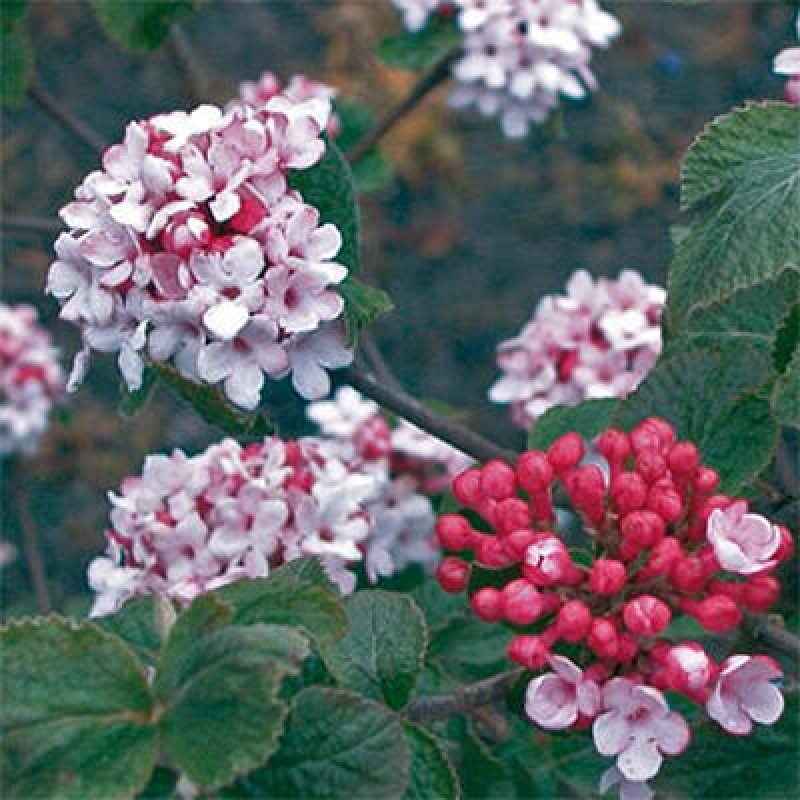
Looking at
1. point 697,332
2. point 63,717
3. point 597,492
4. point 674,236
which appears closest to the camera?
point 63,717

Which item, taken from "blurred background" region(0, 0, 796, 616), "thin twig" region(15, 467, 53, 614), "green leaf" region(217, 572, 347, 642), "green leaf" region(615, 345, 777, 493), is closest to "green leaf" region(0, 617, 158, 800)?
"green leaf" region(217, 572, 347, 642)

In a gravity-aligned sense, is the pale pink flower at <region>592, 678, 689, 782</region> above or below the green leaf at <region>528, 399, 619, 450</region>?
above

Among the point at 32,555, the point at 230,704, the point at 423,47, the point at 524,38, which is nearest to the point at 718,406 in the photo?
the point at 230,704

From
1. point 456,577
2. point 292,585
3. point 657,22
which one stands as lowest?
point 657,22

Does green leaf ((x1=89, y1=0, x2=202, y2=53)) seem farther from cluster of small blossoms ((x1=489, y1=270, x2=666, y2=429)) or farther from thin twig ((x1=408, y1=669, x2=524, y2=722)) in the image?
thin twig ((x1=408, y1=669, x2=524, y2=722))

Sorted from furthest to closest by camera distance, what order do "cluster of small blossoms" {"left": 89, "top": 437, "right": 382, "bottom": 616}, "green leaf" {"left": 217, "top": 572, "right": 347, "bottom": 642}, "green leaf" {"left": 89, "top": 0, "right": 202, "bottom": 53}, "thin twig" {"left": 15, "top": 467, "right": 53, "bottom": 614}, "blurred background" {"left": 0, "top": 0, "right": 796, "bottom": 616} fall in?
"blurred background" {"left": 0, "top": 0, "right": 796, "bottom": 616} < "thin twig" {"left": 15, "top": 467, "right": 53, "bottom": 614} < "green leaf" {"left": 89, "top": 0, "right": 202, "bottom": 53} < "cluster of small blossoms" {"left": 89, "top": 437, "right": 382, "bottom": 616} < "green leaf" {"left": 217, "top": 572, "right": 347, "bottom": 642}

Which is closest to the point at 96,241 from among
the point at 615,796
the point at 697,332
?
the point at 697,332

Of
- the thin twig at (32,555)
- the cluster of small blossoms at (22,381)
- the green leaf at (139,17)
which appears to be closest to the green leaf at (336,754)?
the green leaf at (139,17)

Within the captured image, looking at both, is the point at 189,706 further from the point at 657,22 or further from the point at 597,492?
the point at 657,22
